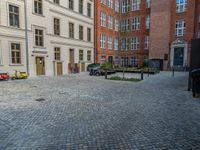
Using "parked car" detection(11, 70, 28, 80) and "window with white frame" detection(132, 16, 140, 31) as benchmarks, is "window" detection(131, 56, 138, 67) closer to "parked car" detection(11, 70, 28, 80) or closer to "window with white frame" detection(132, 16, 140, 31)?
"window with white frame" detection(132, 16, 140, 31)

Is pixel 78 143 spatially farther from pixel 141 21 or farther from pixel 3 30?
pixel 141 21

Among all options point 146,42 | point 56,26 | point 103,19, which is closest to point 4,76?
point 56,26

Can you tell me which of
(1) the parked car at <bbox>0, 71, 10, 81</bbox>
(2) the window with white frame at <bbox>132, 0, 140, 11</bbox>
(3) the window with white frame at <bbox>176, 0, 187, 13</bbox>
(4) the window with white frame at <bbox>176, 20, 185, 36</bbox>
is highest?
(2) the window with white frame at <bbox>132, 0, 140, 11</bbox>

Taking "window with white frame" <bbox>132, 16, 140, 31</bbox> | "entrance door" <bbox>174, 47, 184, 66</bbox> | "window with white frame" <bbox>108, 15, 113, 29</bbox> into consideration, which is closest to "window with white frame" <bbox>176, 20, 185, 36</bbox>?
"entrance door" <bbox>174, 47, 184, 66</bbox>

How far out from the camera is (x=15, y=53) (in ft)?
55.2

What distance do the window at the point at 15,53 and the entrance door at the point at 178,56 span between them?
2587cm

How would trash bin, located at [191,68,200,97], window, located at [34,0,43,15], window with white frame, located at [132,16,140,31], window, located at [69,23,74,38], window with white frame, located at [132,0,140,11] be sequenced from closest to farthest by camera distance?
trash bin, located at [191,68,200,97]
window, located at [34,0,43,15]
window, located at [69,23,74,38]
window with white frame, located at [132,0,140,11]
window with white frame, located at [132,16,140,31]

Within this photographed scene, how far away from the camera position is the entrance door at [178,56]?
92.2ft

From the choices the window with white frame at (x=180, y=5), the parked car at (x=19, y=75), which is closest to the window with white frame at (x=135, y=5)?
the window with white frame at (x=180, y=5)

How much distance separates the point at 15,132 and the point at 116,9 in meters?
34.8

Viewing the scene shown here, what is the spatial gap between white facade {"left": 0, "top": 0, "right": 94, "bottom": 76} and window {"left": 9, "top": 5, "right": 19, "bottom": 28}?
0.31m

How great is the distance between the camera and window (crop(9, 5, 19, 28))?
1632cm

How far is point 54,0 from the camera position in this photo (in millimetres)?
20922

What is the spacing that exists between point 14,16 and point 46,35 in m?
4.13
